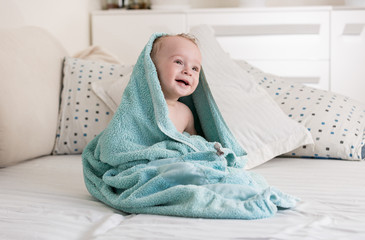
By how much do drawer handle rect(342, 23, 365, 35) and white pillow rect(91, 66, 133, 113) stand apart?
5.86 ft

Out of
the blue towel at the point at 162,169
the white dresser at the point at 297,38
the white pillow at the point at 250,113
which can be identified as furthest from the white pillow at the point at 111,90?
the white dresser at the point at 297,38

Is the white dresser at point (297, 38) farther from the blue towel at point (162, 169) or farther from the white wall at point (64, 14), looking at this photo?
the blue towel at point (162, 169)

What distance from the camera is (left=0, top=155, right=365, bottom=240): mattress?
36.1 inches

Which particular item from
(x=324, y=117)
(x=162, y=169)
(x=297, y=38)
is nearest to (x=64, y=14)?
(x=297, y=38)

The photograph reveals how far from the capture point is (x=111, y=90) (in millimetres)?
1851

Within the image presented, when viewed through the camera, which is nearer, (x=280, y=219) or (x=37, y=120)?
(x=280, y=219)

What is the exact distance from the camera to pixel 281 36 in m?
3.20

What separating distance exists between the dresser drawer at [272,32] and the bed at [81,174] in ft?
3.79

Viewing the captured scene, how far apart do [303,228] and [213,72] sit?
951 millimetres

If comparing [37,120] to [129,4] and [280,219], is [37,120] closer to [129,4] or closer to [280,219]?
[280,219]

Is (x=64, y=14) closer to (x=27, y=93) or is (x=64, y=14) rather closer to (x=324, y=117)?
(x=27, y=93)

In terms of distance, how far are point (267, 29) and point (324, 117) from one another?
1502 millimetres

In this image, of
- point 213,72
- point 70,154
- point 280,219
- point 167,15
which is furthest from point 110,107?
point 167,15

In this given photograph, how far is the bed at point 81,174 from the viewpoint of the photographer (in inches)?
37.1
